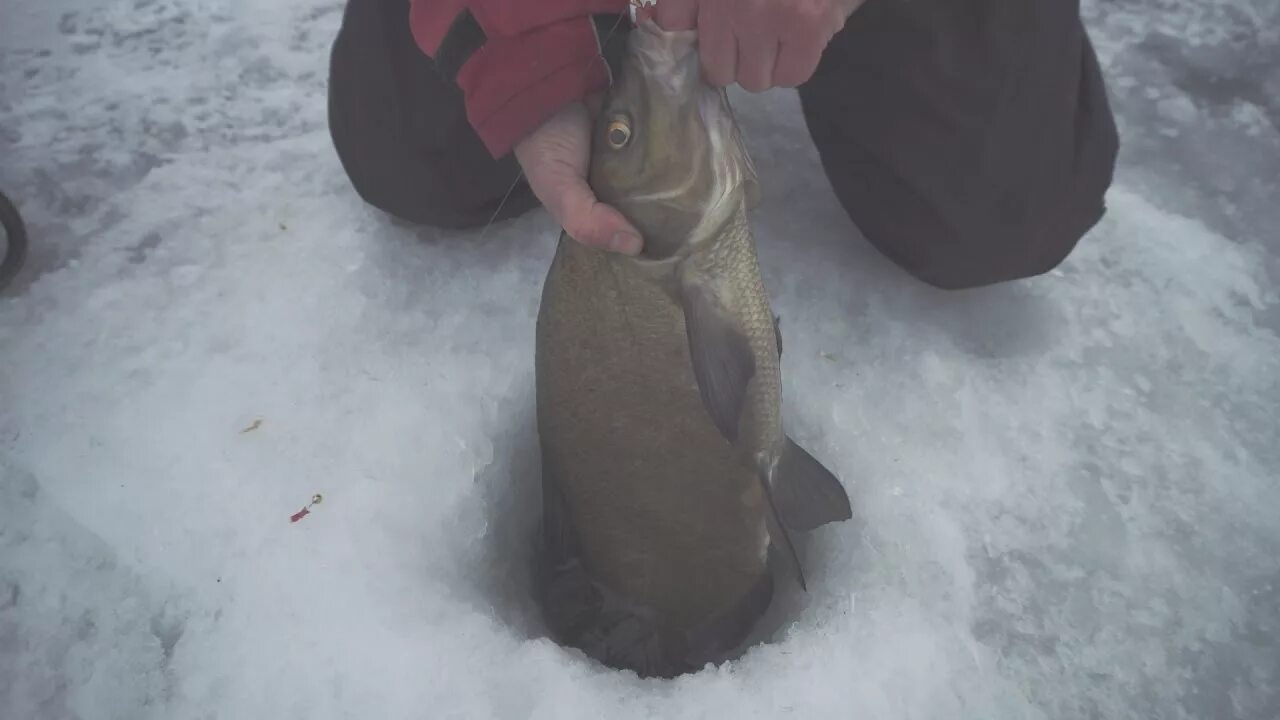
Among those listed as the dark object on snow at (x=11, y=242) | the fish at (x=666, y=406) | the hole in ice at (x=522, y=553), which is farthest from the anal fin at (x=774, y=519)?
the dark object on snow at (x=11, y=242)

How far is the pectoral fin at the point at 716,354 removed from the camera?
3.54 ft

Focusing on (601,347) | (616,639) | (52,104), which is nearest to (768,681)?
(616,639)

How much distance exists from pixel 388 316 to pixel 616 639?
0.66 metres

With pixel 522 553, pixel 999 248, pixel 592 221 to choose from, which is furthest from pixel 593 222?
pixel 999 248

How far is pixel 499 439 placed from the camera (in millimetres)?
1390

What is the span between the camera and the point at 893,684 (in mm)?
1104

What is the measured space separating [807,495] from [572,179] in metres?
0.54

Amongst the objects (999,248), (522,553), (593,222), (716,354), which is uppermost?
(593,222)

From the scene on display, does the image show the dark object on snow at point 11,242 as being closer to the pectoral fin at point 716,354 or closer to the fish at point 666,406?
the fish at point 666,406

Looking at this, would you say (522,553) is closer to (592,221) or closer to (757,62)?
(592,221)

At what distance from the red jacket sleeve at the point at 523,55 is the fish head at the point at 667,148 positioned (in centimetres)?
7

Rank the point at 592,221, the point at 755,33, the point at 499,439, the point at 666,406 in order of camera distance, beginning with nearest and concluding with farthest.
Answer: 1. the point at 755,33
2. the point at 592,221
3. the point at 666,406
4. the point at 499,439

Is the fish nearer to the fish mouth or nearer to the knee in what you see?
the fish mouth

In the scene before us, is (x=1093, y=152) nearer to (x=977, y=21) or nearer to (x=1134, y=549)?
(x=977, y=21)
